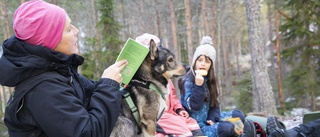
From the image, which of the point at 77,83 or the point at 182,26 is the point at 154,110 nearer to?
the point at 77,83

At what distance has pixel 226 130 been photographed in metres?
3.31

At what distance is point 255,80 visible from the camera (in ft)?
30.7

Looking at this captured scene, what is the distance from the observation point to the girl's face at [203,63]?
12.2ft

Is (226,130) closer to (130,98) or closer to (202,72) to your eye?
(202,72)

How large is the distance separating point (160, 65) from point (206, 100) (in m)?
1.36

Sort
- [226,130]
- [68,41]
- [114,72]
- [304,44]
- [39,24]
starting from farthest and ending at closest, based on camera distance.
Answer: [304,44]
[226,130]
[114,72]
[68,41]
[39,24]

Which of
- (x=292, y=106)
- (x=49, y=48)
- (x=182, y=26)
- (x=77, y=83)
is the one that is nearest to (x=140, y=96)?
(x=77, y=83)

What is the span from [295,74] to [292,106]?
206 centimetres

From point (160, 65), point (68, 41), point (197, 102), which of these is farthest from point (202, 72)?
point (68, 41)

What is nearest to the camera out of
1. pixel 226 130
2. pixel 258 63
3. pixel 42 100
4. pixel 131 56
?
pixel 42 100

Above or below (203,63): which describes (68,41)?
above

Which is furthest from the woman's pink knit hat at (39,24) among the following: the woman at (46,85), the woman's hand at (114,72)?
the woman's hand at (114,72)

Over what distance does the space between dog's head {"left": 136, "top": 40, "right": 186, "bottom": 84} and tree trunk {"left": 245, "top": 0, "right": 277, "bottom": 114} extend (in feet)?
22.4

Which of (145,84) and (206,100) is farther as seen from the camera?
(206,100)
